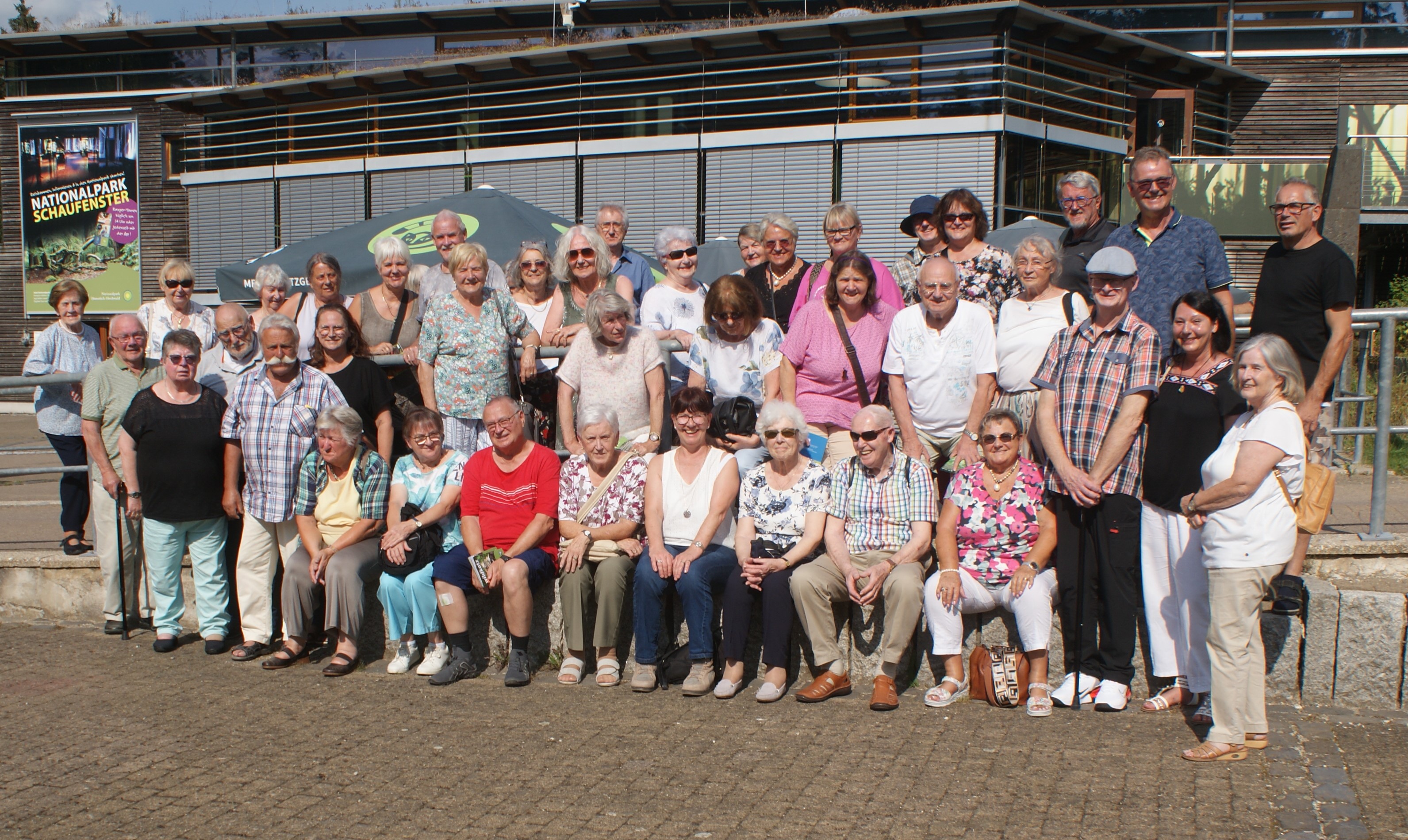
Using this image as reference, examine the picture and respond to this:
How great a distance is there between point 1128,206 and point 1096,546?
1553 centimetres

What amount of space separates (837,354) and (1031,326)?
3.34 feet

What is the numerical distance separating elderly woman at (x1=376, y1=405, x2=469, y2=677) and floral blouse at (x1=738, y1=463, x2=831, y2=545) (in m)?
1.60

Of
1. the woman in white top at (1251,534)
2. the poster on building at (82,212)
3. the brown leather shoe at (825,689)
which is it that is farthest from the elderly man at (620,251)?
the poster on building at (82,212)

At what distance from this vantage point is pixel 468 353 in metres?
6.60

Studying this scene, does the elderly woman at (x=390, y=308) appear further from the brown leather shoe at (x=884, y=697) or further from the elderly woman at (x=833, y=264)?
the brown leather shoe at (x=884, y=697)

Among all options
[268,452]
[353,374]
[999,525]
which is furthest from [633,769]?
[353,374]

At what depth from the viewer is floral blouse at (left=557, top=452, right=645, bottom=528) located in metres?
6.02

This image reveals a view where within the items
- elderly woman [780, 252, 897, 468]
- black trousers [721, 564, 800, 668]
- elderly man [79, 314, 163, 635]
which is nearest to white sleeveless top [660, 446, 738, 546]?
black trousers [721, 564, 800, 668]

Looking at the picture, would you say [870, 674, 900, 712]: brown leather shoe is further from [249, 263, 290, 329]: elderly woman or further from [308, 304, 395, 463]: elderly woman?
[249, 263, 290, 329]: elderly woman

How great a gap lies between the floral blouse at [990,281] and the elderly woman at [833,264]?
1.24 feet

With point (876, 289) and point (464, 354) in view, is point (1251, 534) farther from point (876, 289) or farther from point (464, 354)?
point (464, 354)

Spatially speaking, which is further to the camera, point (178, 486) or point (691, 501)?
point (178, 486)

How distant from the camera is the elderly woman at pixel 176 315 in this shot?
7.54m

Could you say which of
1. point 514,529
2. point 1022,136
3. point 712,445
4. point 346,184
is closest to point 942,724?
point 712,445
